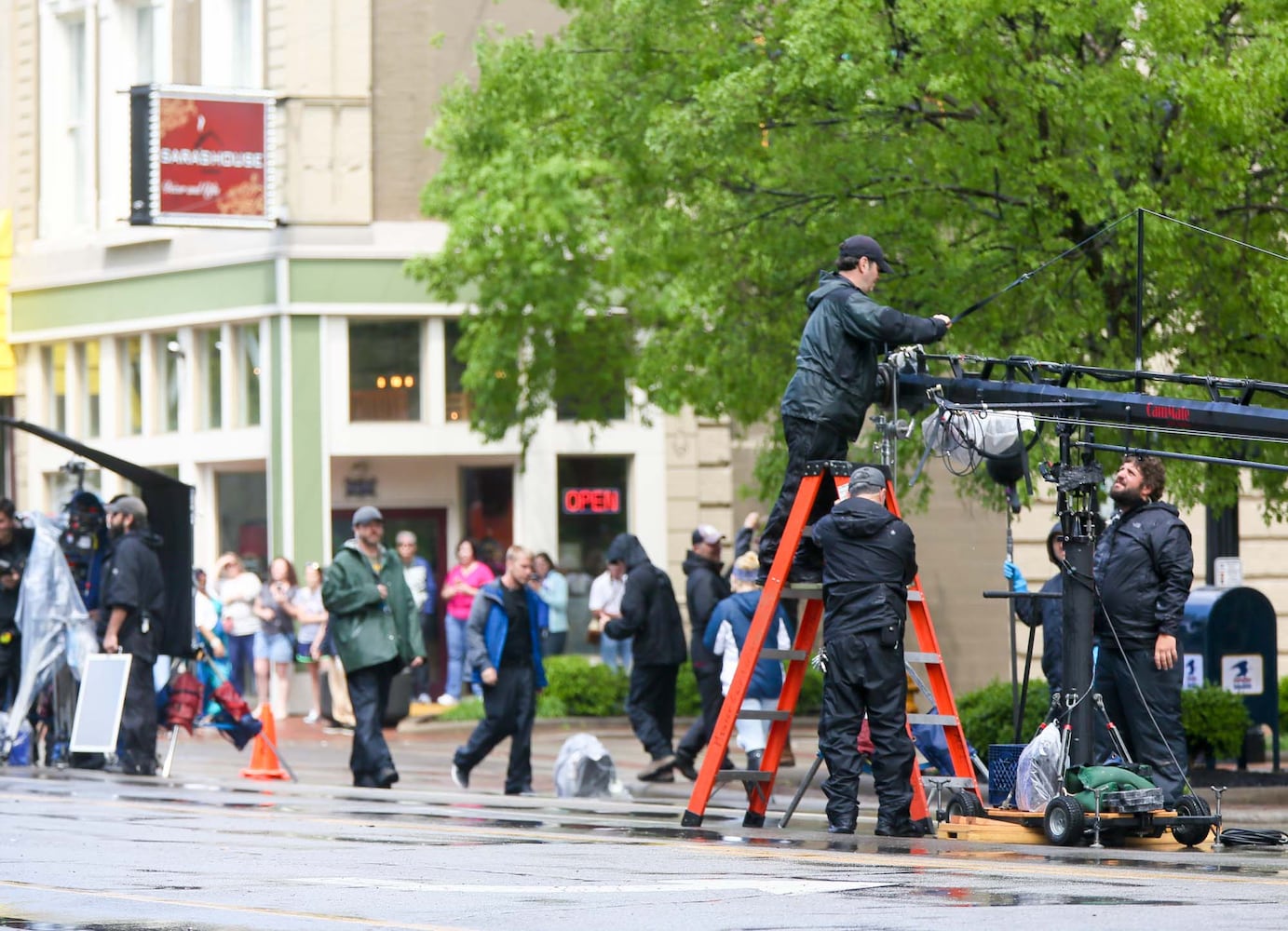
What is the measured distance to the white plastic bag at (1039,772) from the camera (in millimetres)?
11672

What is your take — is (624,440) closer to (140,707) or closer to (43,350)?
(43,350)

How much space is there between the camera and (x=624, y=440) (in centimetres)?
3106

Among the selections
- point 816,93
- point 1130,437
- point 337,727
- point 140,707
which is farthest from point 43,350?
point 1130,437

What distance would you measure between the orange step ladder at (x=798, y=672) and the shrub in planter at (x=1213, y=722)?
478 centimetres

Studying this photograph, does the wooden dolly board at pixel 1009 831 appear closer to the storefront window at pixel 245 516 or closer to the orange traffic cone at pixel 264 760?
the orange traffic cone at pixel 264 760

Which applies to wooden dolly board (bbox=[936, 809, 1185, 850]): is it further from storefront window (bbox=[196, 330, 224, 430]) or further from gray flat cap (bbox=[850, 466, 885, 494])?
storefront window (bbox=[196, 330, 224, 430])

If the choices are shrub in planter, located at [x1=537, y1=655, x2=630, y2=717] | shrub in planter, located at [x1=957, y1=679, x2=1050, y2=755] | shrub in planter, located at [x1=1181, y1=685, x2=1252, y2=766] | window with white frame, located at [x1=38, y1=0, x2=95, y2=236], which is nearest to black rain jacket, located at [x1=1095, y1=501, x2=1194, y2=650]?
shrub in planter, located at [x1=957, y1=679, x2=1050, y2=755]

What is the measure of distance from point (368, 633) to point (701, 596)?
9.45 ft

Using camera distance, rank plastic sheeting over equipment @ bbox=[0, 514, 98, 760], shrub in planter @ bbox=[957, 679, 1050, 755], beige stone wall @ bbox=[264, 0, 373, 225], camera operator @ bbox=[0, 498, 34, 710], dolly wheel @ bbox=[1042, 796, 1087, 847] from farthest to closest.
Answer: beige stone wall @ bbox=[264, 0, 373, 225], camera operator @ bbox=[0, 498, 34, 710], plastic sheeting over equipment @ bbox=[0, 514, 98, 760], shrub in planter @ bbox=[957, 679, 1050, 755], dolly wheel @ bbox=[1042, 796, 1087, 847]

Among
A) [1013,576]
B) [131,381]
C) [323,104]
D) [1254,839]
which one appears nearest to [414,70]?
[323,104]

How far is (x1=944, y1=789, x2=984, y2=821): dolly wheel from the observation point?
11945 mm

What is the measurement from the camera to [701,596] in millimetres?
18125

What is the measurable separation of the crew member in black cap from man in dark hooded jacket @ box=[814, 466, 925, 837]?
36cm

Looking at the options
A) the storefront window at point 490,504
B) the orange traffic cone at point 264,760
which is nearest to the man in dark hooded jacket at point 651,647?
the orange traffic cone at point 264,760
